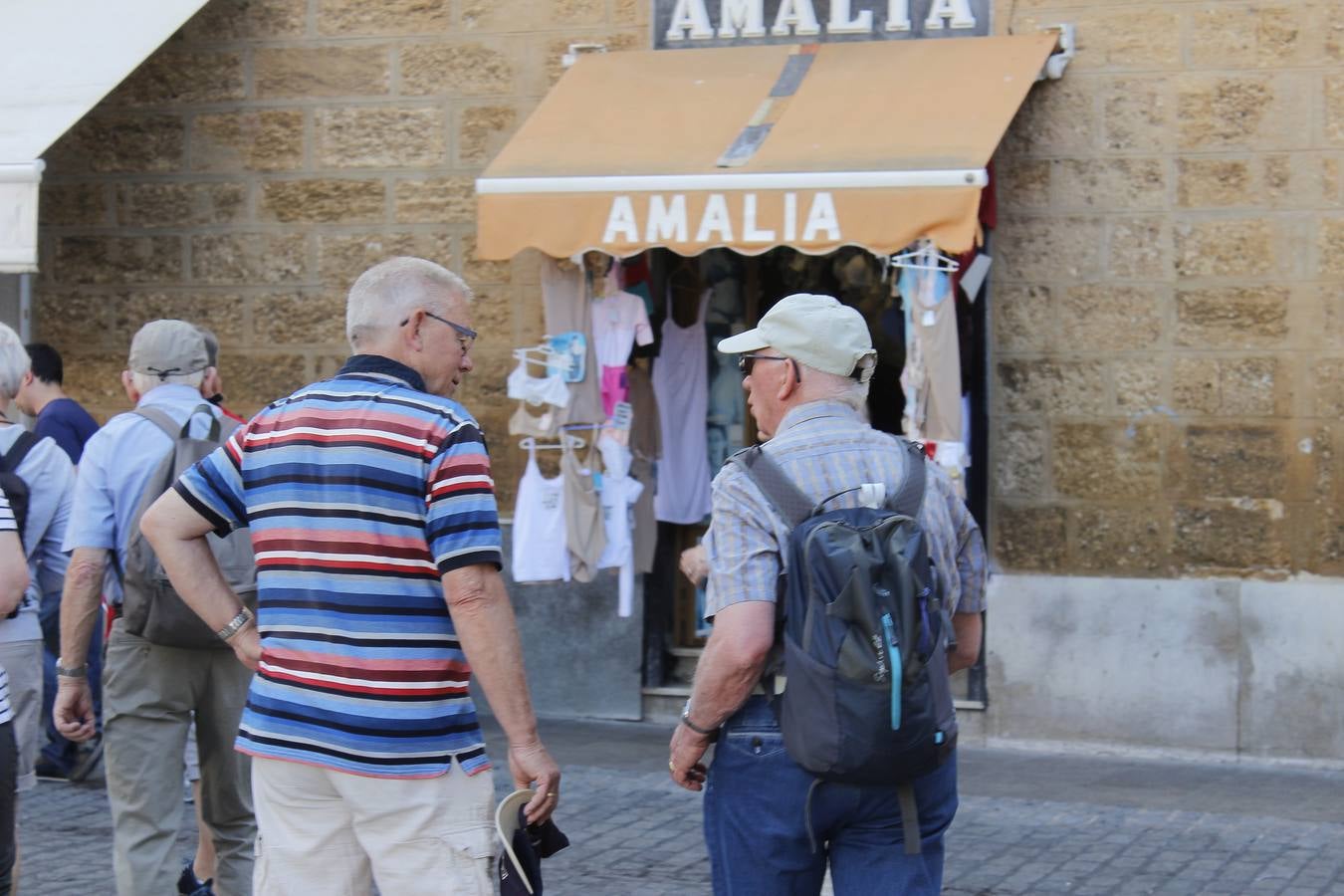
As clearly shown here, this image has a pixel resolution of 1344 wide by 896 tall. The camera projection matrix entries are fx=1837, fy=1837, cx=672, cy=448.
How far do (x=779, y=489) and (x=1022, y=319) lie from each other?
4850 millimetres

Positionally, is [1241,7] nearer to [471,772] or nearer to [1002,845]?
[1002,845]

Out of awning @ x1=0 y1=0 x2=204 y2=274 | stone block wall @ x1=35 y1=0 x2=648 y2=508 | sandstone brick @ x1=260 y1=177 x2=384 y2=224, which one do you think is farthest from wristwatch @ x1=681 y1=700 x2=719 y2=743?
sandstone brick @ x1=260 y1=177 x2=384 y2=224

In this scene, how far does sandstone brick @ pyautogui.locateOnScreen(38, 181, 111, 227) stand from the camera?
9.21 metres

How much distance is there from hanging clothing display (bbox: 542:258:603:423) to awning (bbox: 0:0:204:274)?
2.12m

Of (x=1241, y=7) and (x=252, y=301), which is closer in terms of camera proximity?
(x=1241, y=7)

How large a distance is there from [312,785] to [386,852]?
18 cm

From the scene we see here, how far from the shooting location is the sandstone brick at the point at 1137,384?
304 inches

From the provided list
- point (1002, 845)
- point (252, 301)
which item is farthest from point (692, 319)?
point (1002, 845)

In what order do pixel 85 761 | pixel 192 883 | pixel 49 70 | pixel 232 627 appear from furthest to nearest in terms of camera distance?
pixel 49 70, pixel 85 761, pixel 192 883, pixel 232 627

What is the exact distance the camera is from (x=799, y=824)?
3.27 metres

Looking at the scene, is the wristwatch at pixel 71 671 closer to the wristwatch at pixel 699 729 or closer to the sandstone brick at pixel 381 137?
the wristwatch at pixel 699 729

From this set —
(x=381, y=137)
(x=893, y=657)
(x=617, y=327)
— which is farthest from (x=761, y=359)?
(x=381, y=137)

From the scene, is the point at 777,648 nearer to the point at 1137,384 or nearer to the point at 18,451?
the point at 18,451

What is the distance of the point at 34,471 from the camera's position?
4.90 meters
